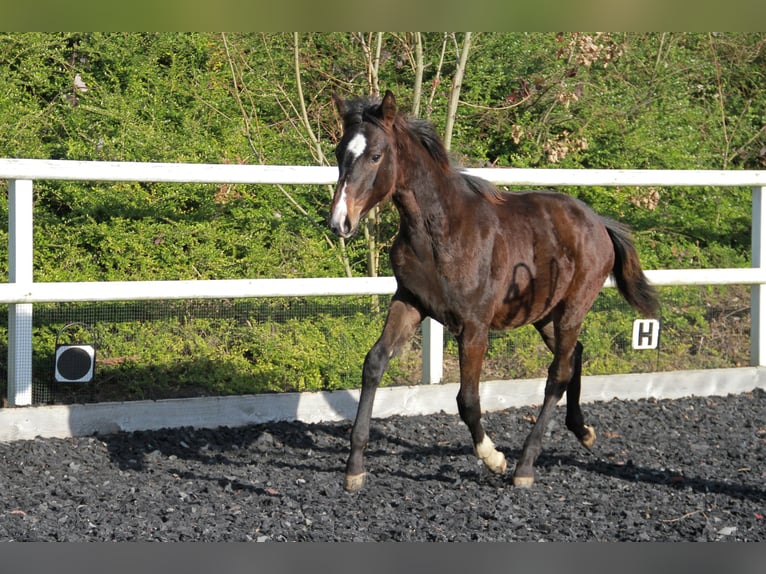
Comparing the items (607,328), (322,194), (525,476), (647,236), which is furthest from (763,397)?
(322,194)

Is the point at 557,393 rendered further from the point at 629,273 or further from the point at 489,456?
the point at 629,273

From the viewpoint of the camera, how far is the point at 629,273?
6055 millimetres

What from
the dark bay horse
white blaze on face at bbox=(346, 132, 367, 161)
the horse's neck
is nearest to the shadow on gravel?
the dark bay horse

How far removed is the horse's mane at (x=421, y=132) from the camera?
185 inches

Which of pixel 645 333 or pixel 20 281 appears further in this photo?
pixel 645 333

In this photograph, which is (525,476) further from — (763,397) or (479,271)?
(763,397)

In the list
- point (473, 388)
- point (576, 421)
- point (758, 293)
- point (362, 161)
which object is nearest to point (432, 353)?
point (576, 421)

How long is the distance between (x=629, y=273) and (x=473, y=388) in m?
1.62

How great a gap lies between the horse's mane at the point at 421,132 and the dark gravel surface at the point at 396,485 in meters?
1.60

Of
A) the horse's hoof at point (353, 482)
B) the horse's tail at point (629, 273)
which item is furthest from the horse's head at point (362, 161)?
the horse's tail at point (629, 273)

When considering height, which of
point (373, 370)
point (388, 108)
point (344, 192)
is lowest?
point (373, 370)

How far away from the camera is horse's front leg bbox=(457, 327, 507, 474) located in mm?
5000

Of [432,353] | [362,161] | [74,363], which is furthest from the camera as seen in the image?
[432,353]

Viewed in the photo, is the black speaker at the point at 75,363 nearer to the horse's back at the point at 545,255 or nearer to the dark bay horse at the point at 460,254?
the dark bay horse at the point at 460,254
